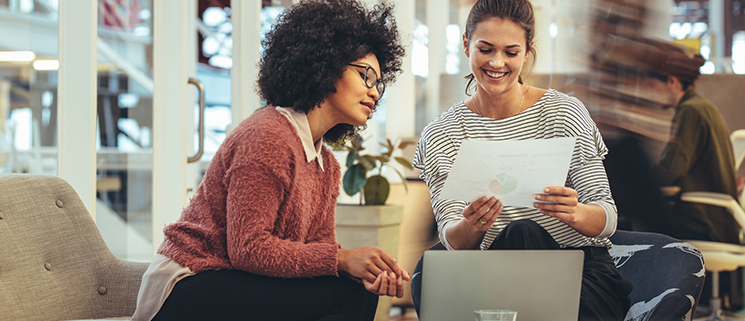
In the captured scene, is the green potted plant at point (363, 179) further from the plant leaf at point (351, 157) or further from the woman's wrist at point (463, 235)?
the woman's wrist at point (463, 235)

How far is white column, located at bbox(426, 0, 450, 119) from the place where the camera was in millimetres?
4039

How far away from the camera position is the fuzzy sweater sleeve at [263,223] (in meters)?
1.07

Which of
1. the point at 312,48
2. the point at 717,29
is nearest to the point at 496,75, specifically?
the point at 312,48

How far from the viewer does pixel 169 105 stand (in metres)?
2.39

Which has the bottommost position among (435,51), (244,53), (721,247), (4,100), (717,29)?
(721,247)

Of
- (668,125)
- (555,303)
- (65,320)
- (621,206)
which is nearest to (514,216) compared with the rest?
(555,303)

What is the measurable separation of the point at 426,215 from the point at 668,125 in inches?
53.9

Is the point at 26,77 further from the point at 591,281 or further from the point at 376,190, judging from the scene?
the point at 591,281

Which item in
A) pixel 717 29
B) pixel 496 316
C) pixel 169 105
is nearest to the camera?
pixel 496 316

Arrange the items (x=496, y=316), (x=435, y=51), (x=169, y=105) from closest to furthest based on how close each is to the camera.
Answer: (x=496, y=316) → (x=169, y=105) → (x=435, y=51)

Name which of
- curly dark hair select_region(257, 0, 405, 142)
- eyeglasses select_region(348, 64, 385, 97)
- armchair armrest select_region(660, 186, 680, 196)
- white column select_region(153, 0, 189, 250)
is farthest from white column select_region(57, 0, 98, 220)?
armchair armrest select_region(660, 186, 680, 196)

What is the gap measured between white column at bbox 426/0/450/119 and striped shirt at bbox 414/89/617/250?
245 cm

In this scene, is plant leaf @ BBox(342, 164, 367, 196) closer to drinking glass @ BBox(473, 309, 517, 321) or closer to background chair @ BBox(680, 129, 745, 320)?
background chair @ BBox(680, 129, 745, 320)

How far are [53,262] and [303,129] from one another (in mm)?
624
